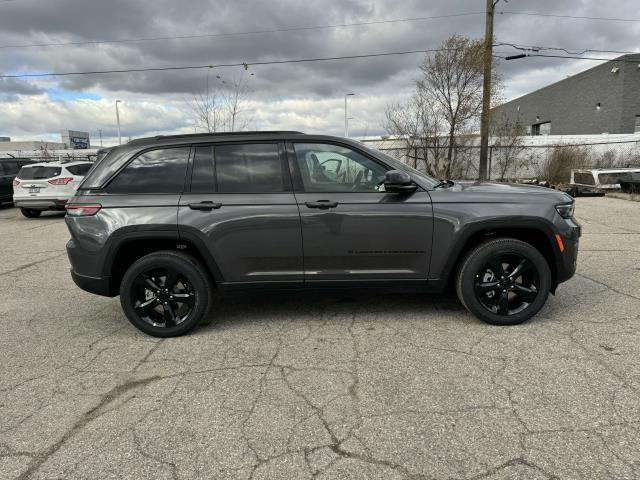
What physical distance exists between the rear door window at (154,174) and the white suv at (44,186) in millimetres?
10576

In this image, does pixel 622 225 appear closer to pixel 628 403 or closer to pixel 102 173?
pixel 628 403

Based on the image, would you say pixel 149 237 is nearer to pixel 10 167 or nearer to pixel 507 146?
pixel 10 167

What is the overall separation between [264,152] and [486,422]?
279 cm

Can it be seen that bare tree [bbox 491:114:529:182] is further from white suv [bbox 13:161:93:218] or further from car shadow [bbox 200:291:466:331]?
car shadow [bbox 200:291:466:331]

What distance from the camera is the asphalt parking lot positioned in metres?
2.40

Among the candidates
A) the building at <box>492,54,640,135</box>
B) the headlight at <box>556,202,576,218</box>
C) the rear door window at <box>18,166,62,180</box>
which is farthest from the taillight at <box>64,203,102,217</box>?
the building at <box>492,54,640,135</box>

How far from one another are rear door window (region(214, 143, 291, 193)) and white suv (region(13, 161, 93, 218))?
36.2 ft

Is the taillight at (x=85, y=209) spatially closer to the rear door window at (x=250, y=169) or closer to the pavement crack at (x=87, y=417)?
the rear door window at (x=250, y=169)

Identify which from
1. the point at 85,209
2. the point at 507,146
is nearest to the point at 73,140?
the point at 507,146

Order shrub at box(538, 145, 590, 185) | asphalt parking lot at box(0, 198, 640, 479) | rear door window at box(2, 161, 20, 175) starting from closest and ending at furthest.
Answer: asphalt parking lot at box(0, 198, 640, 479), rear door window at box(2, 161, 20, 175), shrub at box(538, 145, 590, 185)

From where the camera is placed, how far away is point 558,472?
225cm

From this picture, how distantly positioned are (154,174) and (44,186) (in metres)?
11.4

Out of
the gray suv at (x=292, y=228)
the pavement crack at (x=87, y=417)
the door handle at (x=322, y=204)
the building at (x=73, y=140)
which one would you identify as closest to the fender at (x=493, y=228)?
the gray suv at (x=292, y=228)

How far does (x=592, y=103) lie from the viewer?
37.1m
